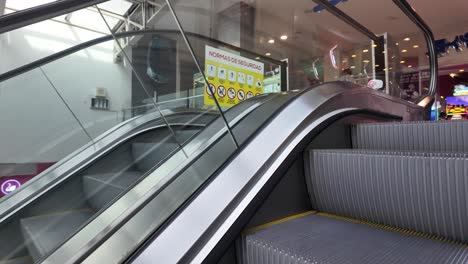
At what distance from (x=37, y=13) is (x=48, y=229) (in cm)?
116

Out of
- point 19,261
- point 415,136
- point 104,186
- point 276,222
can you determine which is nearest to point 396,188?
point 276,222

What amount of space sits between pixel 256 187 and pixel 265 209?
0.14m

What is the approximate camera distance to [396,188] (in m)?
1.08

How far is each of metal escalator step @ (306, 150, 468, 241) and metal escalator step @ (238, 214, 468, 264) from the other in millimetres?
64

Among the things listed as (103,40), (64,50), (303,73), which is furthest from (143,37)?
(303,73)

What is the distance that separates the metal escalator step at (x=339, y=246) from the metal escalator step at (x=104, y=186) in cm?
98

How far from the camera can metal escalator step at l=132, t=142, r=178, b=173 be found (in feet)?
6.76

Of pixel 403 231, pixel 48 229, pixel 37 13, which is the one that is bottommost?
pixel 48 229

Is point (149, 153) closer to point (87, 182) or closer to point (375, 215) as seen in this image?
point (87, 182)

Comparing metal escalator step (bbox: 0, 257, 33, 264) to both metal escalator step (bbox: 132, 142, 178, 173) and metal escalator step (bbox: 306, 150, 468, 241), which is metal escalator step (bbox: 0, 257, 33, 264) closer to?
metal escalator step (bbox: 132, 142, 178, 173)

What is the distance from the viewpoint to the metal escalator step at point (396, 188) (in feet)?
3.12

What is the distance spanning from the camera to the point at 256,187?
106 cm

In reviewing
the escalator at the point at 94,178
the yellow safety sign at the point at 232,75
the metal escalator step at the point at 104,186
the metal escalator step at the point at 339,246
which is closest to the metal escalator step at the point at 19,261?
the escalator at the point at 94,178

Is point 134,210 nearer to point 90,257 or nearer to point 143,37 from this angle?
point 90,257
